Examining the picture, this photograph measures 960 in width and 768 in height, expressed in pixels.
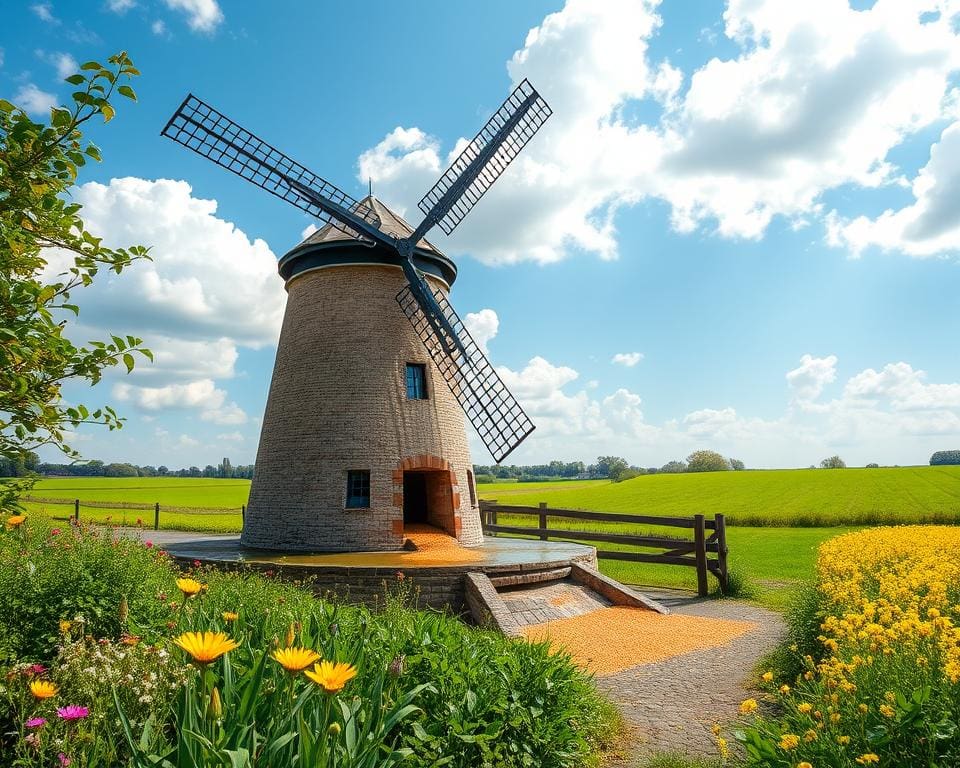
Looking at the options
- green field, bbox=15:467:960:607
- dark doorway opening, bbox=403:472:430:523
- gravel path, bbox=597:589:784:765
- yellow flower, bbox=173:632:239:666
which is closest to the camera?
yellow flower, bbox=173:632:239:666

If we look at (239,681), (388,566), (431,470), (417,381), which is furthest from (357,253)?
(239,681)

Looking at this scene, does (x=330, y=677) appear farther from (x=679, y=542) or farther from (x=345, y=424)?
(x=679, y=542)

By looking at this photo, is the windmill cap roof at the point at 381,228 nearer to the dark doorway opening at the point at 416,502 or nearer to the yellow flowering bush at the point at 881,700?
the dark doorway opening at the point at 416,502

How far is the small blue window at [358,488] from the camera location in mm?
13398

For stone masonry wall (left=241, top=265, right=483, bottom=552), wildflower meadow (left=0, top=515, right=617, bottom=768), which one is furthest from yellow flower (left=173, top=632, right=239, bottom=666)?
stone masonry wall (left=241, top=265, right=483, bottom=552)

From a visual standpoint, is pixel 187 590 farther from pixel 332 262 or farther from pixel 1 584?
pixel 332 262

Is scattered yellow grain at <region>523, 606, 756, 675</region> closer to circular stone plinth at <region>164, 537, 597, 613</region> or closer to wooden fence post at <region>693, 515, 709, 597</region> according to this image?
circular stone plinth at <region>164, 537, 597, 613</region>

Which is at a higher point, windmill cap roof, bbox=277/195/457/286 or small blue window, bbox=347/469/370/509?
windmill cap roof, bbox=277/195/457/286

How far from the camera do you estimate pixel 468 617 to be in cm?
1042

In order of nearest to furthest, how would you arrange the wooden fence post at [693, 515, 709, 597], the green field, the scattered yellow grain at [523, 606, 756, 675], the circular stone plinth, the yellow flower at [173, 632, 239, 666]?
the yellow flower at [173, 632, 239, 666] < the scattered yellow grain at [523, 606, 756, 675] < the circular stone plinth < the wooden fence post at [693, 515, 709, 597] < the green field

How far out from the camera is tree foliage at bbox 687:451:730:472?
8725 cm

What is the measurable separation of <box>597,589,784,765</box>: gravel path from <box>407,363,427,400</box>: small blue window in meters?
8.04

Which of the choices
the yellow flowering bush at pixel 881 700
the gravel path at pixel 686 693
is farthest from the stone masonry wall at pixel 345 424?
the yellow flowering bush at pixel 881 700

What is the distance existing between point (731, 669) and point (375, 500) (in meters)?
7.63
